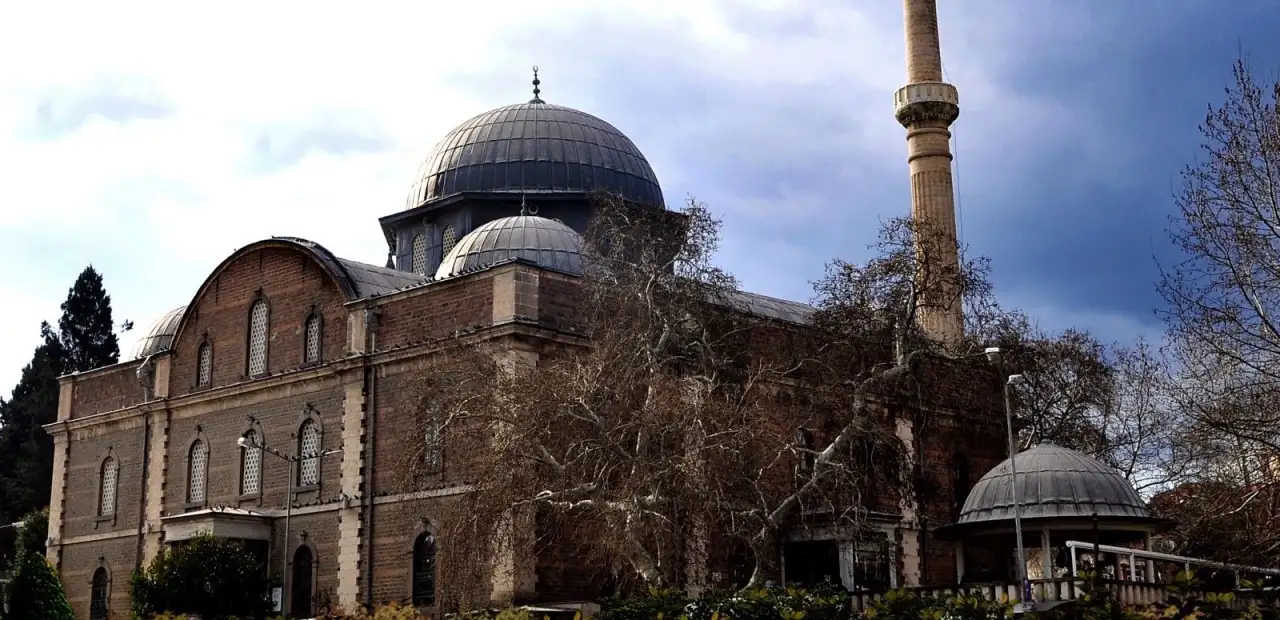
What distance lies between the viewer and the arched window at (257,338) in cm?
3791

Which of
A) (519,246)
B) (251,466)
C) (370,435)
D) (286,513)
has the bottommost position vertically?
(286,513)

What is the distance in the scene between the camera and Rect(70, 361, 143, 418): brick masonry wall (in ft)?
138

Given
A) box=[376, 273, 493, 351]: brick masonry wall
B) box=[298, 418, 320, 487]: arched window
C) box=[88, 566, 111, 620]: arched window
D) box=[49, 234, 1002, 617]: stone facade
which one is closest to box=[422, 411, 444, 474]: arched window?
box=[49, 234, 1002, 617]: stone facade

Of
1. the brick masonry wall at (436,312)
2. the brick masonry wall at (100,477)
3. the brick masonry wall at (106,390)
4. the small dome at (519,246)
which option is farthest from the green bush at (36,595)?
the brick masonry wall at (106,390)

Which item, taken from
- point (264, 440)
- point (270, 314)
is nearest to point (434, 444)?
point (264, 440)

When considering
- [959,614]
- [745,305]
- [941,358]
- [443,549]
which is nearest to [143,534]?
[443,549]

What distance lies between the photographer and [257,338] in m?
38.2

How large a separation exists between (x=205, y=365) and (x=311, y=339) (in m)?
4.55

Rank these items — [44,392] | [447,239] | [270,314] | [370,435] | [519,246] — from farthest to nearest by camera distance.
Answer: [44,392] < [447,239] < [270,314] < [519,246] < [370,435]

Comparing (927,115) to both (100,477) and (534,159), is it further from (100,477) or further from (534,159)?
(100,477)

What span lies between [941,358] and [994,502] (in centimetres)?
302

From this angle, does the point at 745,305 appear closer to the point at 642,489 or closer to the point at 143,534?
the point at 642,489

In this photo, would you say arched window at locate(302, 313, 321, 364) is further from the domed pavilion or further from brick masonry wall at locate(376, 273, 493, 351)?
the domed pavilion

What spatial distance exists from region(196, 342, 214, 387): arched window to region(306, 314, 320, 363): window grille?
4037 millimetres
